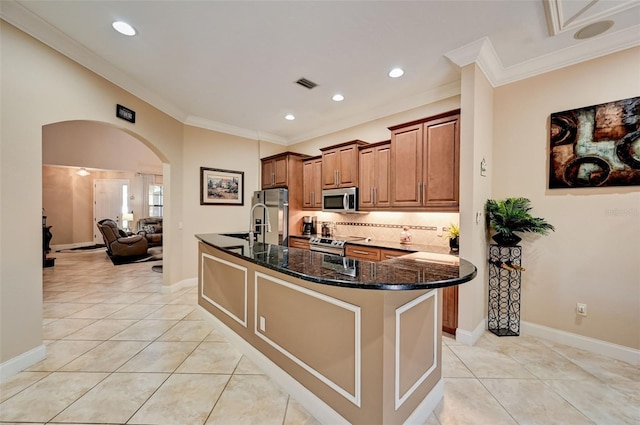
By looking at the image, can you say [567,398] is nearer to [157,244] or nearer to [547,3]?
[547,3]

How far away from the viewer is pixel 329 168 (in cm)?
439

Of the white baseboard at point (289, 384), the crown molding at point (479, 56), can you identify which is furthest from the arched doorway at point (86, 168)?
the crown molding at point (479, 56)

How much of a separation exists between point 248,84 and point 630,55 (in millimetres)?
3860

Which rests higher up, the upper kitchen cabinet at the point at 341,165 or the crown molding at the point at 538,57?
the crown molding at the point at 538,57

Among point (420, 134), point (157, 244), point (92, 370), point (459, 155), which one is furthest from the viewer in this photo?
point (157, 244)

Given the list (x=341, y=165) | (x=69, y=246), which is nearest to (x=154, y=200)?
(x=69, y=246)

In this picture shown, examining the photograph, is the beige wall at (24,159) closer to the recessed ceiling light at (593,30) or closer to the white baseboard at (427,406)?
the white baseboard at (427,406)

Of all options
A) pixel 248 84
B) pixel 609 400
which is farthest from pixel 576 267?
pixel 248 84

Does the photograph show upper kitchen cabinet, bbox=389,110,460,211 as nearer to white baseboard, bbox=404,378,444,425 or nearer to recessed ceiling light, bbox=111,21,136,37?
white baseboard, bbox=404,378,444,425

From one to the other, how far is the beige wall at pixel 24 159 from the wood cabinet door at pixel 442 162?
150 inches

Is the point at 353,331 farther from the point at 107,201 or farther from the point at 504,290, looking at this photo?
the point at 107,201

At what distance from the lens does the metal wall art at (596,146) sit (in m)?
2.29

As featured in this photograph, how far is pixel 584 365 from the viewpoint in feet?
7.37

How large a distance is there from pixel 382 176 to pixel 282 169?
2104 mm
